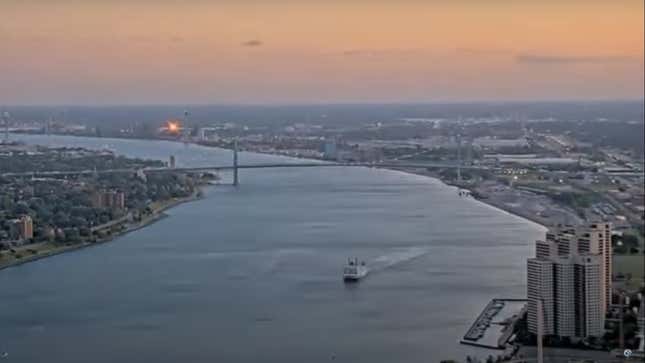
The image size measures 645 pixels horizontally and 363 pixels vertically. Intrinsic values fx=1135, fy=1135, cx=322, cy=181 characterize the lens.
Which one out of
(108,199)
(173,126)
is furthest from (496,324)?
(173,126)

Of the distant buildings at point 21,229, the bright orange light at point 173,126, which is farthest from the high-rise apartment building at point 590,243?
the bright orange light at point 173,126

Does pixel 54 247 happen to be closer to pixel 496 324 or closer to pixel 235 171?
pixel 496 324

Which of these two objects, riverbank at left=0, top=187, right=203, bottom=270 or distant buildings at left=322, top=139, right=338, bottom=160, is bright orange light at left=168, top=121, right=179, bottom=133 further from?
distant buildings at left=322, top=139, right=338, bottom=160

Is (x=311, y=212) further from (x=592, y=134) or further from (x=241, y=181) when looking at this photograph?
(x=592, y=134)

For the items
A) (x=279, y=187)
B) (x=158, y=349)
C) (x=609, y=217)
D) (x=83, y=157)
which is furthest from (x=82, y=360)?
(x=279, y=187)

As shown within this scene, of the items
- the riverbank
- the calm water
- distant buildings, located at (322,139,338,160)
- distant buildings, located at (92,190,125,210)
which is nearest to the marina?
the calm water

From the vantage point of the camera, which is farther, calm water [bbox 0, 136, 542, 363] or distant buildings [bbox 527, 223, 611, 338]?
calm water [bbox 0, 136, 542, 363]
